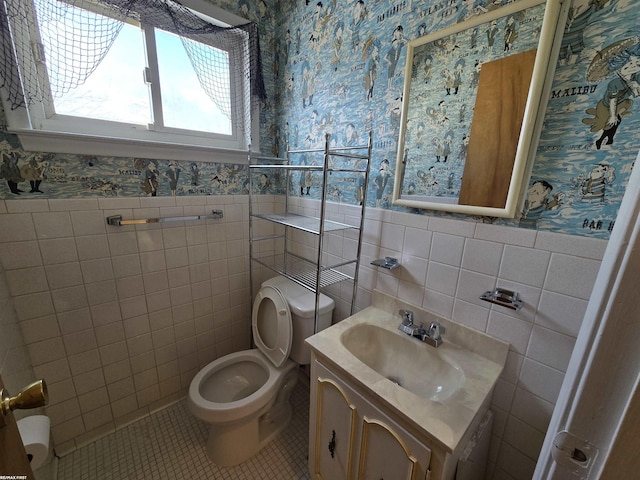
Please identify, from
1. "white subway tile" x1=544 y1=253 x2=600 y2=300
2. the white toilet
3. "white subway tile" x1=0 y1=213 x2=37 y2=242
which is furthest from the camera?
the white toilet

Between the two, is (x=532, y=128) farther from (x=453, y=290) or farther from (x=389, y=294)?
(x=389, y=294)

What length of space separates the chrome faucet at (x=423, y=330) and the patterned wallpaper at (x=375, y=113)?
Answer: 0.48 metres

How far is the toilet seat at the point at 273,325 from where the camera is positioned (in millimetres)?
1398

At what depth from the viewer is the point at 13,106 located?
3.37 ft

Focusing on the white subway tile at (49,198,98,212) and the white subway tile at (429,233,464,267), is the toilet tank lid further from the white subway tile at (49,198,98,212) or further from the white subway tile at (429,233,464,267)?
the white subway tile at (49,198,98,212)

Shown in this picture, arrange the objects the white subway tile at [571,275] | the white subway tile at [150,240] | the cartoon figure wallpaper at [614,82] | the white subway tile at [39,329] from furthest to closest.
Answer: the white subway tile at [150,240] → the white subway tile at [39,329] → the white subway tile at [571,275] → the cartoon figure wallpaper at [614,82]

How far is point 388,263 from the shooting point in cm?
119

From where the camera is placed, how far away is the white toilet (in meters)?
1.27

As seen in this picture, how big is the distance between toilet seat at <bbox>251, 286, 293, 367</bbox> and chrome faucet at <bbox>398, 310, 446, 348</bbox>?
595mm

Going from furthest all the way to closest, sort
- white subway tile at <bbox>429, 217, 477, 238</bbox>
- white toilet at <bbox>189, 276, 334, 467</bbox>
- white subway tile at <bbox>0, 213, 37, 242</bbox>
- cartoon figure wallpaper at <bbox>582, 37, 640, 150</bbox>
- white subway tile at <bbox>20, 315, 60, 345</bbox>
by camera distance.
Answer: white toilet at <bbox>189, 276, 334, 467</bbox>
white subway tile at <bbox>20, 315, 60, 345</bbox>
white subway tile at <bbox>0, 213, 37, 242</bbox>
white subway tile at <bbox>429, 217, 477, 238</bbox>
cartoon figure wallpaper at <bbox>582, 37, 640, 150</bbox>

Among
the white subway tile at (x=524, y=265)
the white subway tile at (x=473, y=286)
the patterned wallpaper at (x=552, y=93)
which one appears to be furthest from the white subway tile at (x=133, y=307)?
the white subway tile at (x=524, y=265)

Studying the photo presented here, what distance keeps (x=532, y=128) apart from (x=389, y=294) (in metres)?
0.83

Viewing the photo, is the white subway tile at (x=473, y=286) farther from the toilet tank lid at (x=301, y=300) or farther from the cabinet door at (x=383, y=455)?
the toilet tank lid at (x=301, y=300)

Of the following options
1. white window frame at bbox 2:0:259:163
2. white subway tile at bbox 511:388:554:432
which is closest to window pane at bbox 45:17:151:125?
white window frame at bbox 2:0:259:163
